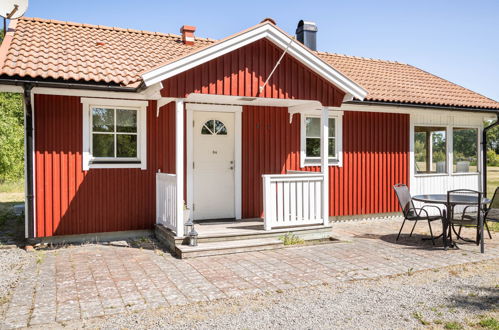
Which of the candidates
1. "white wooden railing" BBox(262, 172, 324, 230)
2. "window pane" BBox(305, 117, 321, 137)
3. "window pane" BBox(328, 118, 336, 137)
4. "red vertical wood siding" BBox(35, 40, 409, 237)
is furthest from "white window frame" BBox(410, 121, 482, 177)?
"white wooden railing" BBox(262, 172, 324, 230)

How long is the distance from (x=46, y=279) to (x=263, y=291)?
289 cm

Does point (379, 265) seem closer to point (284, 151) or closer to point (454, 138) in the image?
point (284, 151)

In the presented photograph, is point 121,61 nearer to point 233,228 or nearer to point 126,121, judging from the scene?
point 126,121

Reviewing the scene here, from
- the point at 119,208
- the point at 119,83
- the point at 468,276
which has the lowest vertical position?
the point at 468,276

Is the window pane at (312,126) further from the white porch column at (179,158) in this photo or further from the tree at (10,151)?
the tree at (10,151)

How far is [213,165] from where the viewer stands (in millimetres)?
8852

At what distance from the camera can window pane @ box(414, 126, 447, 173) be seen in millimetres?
11250

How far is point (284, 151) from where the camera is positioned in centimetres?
948

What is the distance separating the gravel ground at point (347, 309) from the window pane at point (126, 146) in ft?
14.6

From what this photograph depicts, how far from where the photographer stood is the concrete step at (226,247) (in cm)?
653

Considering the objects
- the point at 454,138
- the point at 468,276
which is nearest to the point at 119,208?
the point at 468,276

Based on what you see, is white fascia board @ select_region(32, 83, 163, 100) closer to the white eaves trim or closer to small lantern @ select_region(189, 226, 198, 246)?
the white eaves trim

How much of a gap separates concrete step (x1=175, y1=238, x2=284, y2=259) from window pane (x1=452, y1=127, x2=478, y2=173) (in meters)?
7.22

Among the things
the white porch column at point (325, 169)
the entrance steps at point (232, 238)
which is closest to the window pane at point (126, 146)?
the entrance steps at point (232, 238)
